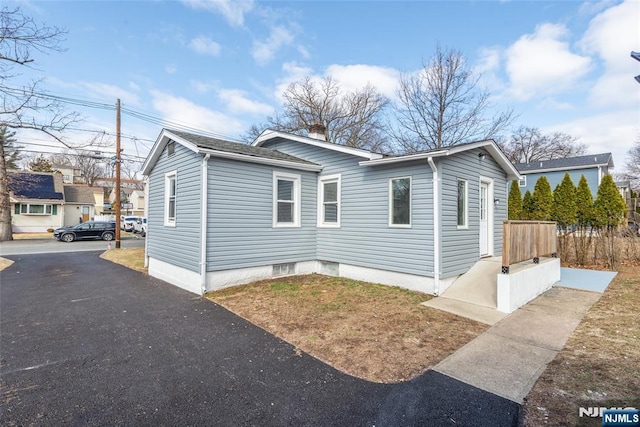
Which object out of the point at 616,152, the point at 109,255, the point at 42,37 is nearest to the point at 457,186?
the point at 109,255

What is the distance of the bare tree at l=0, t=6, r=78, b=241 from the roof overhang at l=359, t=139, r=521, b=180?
13539 millimetres

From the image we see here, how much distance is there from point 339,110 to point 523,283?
2286cm

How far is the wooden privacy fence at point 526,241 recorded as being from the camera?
5980 millimetres

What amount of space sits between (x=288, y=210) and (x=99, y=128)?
49.8 ft

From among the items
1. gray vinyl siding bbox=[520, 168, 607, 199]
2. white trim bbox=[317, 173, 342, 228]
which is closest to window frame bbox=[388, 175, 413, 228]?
white trim bbox=[317, 173, 342, 228]

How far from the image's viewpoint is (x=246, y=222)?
7.71 metres

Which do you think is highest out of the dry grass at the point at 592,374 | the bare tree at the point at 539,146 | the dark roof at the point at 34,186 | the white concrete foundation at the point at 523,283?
the bare tree at the point at 539,146

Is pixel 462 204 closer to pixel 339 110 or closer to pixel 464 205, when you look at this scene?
pixel 464 205

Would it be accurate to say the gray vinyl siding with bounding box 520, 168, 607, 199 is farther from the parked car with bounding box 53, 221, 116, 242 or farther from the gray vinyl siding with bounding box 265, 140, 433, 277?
the parked car with bounding box 53, 221, 116, 242

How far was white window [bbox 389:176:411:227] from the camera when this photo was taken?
24.1 ft

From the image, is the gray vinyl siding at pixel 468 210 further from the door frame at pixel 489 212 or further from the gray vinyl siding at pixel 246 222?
the gray vinyl siding at pixel 246 222

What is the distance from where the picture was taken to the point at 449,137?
19.4 meters

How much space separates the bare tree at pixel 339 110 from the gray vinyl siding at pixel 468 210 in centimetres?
1767

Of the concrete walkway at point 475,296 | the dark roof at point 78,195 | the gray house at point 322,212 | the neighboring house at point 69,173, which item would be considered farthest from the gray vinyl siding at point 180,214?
the neighboring house at point 69,173
